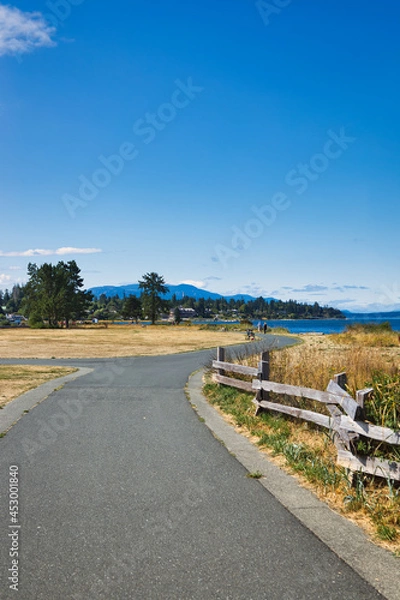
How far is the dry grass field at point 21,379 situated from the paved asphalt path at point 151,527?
5510mm

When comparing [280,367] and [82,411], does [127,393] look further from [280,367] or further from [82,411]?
[280,367]

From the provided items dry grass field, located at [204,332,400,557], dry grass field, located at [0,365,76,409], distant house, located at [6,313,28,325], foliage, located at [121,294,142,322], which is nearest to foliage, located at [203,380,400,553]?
dry grass field, located at [204,332,400,557]

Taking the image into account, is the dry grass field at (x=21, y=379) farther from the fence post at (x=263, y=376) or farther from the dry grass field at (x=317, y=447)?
the fence post at (x=263, y=376)

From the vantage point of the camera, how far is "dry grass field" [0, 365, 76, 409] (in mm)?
14328

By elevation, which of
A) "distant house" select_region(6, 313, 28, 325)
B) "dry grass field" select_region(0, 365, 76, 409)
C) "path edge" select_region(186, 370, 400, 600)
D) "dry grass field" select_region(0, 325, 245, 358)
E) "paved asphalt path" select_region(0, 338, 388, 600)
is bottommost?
"dry grass field" select_region(0, 325, 245, 358)

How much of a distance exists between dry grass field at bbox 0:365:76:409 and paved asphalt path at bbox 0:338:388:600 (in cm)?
551

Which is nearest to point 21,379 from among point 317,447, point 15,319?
point 317,447

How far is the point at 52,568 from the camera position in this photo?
163 inches

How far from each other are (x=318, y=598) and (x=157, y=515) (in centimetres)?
214

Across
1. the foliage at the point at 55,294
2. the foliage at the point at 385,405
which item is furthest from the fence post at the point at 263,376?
the foliage at the point at 55,294

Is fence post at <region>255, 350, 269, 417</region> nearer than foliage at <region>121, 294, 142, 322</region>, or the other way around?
fence post at <region>255, 350, 269, 417</region>

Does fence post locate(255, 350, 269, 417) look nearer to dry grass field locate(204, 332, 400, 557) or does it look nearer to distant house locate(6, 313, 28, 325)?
dry grass field locate(204, 332, 400, 557)

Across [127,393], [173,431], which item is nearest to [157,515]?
[173,431]

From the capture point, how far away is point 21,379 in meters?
17.8
